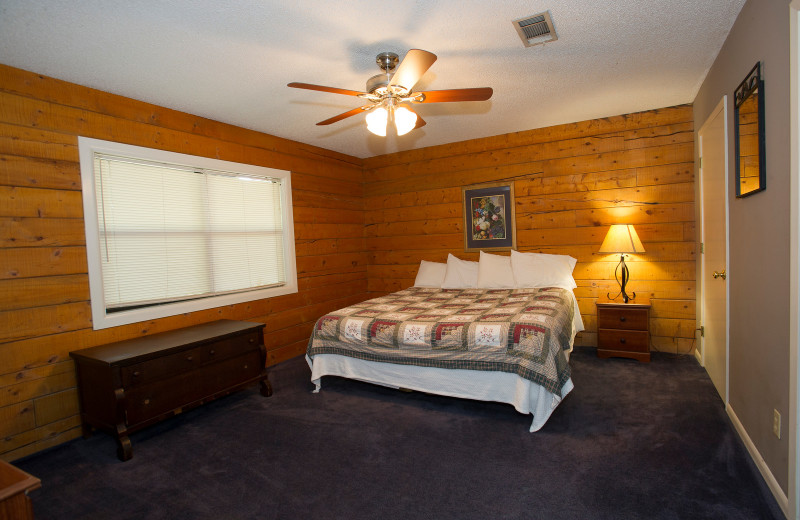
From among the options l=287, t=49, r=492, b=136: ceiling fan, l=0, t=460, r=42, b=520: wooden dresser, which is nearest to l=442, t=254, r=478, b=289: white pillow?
l=287, t=49, r=492, b=136: ceiling fan

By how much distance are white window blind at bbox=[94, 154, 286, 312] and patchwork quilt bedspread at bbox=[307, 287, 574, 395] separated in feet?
3.72

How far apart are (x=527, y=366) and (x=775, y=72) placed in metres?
1.83

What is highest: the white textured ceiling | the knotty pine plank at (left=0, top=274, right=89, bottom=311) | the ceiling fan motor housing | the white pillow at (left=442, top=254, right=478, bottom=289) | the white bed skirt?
the white textured ceiling

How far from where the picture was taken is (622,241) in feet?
12.2

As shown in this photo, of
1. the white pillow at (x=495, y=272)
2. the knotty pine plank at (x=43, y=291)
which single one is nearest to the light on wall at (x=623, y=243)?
the white pillow at (x=495, y=272)

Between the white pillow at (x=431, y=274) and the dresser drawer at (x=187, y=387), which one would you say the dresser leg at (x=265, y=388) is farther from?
the white pillow at (x=431, y=274)

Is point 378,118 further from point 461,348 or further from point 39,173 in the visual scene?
point 39,173

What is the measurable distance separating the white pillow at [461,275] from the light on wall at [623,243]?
1.28 meters

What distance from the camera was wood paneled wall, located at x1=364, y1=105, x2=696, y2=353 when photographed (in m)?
3.80

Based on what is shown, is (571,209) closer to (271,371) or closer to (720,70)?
(720,70)

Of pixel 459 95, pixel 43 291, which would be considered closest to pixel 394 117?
pixel 459 95

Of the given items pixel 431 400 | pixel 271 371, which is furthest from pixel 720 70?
pixel 271 371

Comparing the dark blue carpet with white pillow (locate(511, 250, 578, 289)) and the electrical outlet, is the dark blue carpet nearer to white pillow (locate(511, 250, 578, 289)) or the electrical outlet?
the electrical outlet

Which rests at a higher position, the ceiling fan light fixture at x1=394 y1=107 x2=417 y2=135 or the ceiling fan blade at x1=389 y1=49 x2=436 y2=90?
the ceiling fan blade at x1=389 y1=49 x2=436 y2=90
